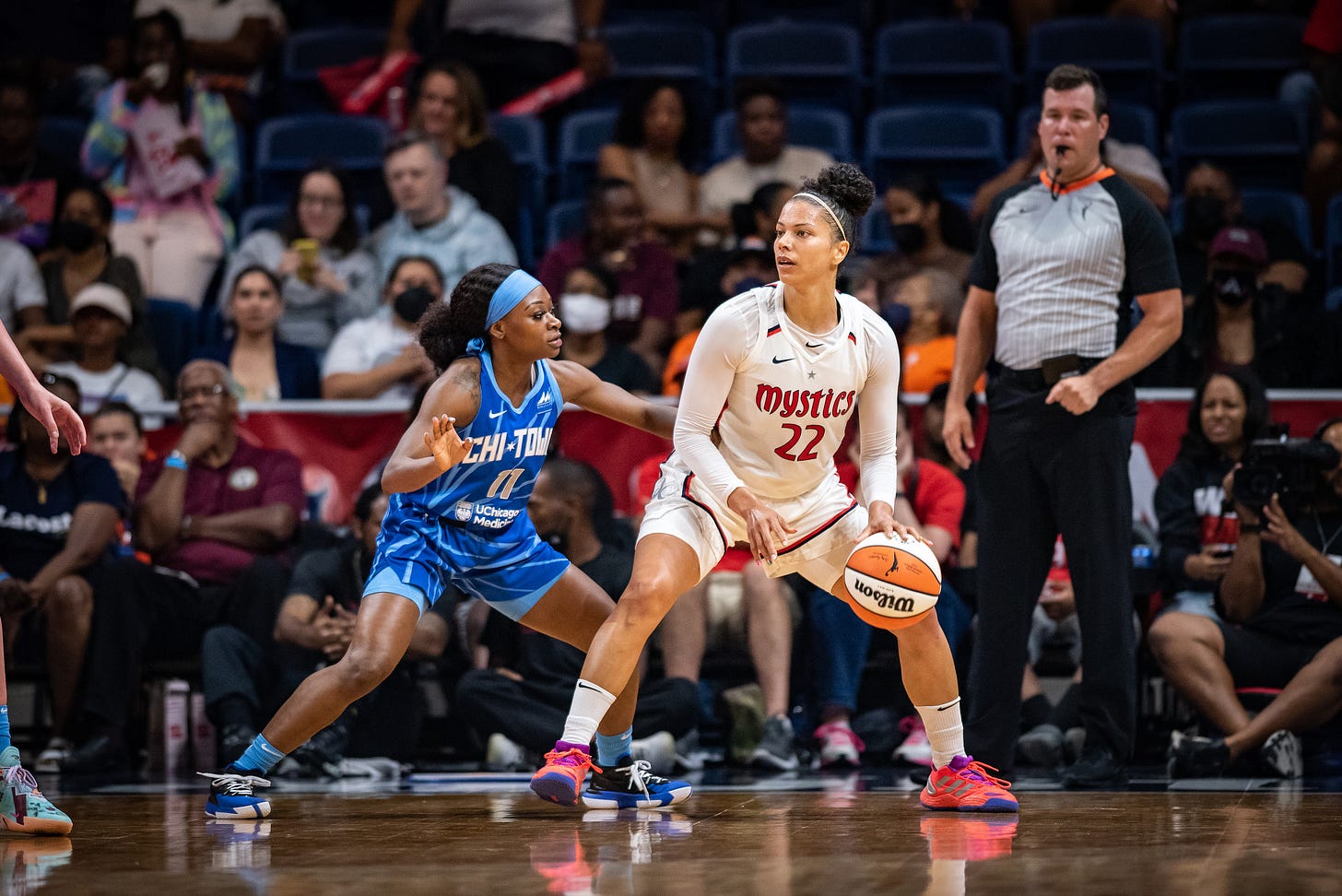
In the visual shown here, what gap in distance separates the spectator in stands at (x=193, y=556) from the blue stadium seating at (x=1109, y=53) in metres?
4.88

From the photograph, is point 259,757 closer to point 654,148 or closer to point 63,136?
point 654,148

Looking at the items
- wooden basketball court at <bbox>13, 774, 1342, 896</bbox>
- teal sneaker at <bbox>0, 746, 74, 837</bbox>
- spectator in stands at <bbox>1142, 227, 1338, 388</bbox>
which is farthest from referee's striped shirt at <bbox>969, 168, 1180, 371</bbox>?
teal sneaker at <bbox>0, 746, 74, 837</bbox>

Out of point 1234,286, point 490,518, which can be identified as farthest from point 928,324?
point 490,518

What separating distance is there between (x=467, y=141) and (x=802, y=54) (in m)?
2.13

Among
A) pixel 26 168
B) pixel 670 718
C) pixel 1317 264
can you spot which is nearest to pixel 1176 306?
pixel 670 718

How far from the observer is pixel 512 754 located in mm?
6445

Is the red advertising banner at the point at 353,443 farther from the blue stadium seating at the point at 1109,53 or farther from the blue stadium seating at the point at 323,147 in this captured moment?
the blue stadium seating at the point at 1109,53

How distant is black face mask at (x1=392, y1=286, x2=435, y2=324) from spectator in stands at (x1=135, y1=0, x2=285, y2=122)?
293cm

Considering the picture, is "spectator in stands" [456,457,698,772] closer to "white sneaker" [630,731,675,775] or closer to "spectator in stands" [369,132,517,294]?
"white sneaker" [630,731,675,775]

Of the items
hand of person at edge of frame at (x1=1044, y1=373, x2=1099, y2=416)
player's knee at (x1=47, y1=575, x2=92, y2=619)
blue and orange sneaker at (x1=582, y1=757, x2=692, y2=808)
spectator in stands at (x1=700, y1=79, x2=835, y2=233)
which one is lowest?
blue and orange sneaker at (x1=582, y1=757, x2=692, y2=808)

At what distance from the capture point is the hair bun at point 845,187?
4734mm

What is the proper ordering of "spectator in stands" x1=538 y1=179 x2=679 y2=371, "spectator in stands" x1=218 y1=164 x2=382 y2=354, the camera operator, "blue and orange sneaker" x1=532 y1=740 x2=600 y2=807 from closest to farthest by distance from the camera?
"blue and orange sneaker" x1=532 y1=740 x2=600 y2=807, the camera operator, "spectator in stands" x1=538 y1=179 x2=679 y2=371, "spectator in stands" x1=218 y1=164 x2=382 y2=354

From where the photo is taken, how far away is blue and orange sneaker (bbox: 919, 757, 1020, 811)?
15.3 feet

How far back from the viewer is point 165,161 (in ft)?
29.5
